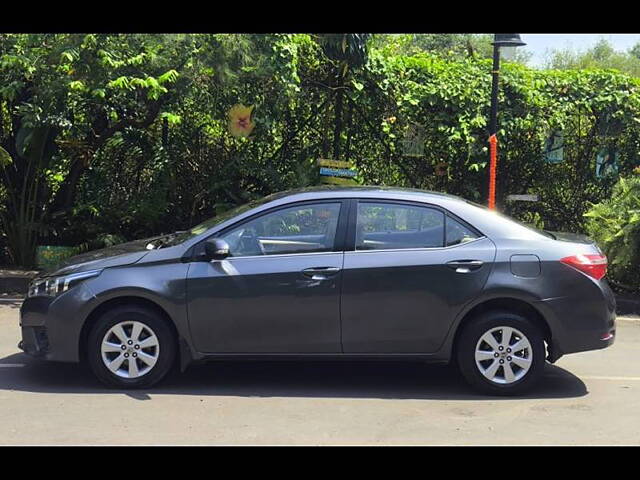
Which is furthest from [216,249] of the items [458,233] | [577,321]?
[577,321]

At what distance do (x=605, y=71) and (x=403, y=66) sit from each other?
304 cm

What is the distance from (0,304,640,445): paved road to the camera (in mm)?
4863

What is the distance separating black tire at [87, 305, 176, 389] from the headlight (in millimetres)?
328

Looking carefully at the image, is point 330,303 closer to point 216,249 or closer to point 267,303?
point 267,303

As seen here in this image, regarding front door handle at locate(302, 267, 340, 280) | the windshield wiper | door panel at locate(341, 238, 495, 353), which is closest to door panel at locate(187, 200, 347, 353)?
front door handle at locate(302, 267, 340, 280)

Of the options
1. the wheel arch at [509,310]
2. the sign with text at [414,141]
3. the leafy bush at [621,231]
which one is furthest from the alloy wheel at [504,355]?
the sign with text at [414,141]

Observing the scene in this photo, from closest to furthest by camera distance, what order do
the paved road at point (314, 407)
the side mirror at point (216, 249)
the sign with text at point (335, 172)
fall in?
the paved road at point (314, 407) → the side mirror at point (216, 249) → the sign with text at point (335, 172)

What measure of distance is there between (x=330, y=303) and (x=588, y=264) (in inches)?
79.3

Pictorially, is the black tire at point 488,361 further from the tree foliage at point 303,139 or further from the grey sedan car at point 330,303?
the tree foliage at point 303,139

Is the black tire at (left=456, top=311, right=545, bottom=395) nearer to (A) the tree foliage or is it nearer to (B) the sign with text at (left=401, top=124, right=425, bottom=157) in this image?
(A) the tree foliage

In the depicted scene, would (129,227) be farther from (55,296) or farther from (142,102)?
(55,296)

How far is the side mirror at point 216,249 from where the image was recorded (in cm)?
563

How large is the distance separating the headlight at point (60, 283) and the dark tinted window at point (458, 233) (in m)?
2.72
